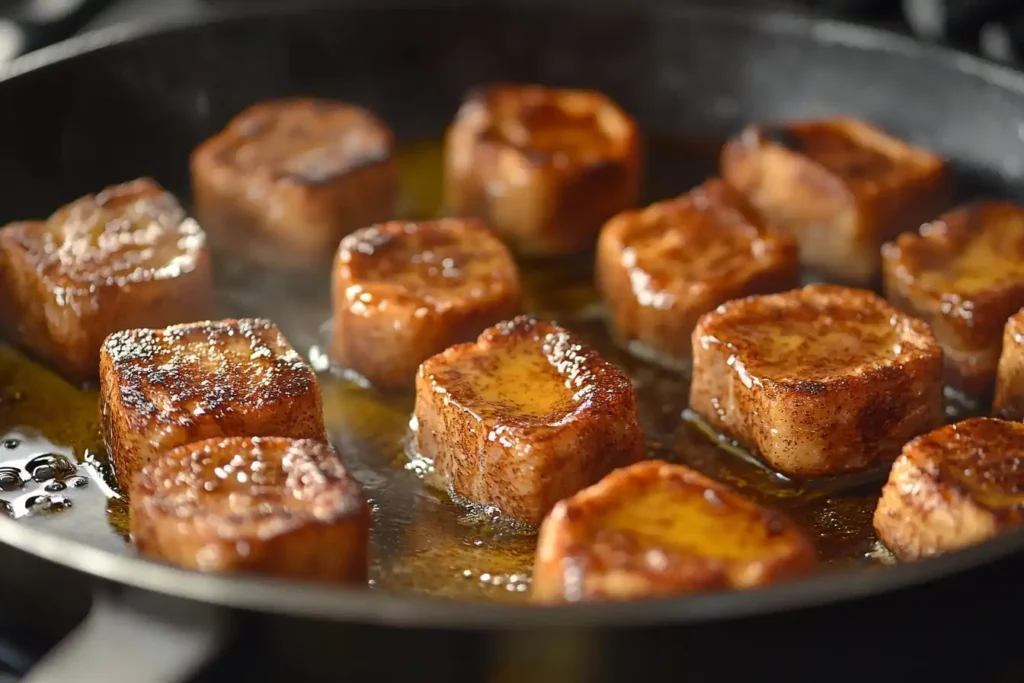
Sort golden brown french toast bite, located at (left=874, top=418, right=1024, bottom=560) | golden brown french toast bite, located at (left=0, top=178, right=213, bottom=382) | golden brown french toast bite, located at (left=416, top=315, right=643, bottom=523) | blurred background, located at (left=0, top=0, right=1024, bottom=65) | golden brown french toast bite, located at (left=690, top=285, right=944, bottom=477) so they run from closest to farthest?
golden brown french toast bite, located at (left=874, top=418, right=1024, bottom=560) → golden brown french toast bite, located at (left=416, top=315, right=643, bottom=523) → golden brown french toast bite, located at (left=690, top=285, right=944, bottom=477) → golden brown french toast bite, located at (left=0, top=178, right=213, bottom=382) → blurred background, located at (left=0, top=0, right=1024, bottom=65)

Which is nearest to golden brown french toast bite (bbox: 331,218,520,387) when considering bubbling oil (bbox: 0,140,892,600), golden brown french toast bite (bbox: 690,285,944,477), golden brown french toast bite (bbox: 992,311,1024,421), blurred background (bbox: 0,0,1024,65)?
bubbling oil (bbox: 0,140,892,600)

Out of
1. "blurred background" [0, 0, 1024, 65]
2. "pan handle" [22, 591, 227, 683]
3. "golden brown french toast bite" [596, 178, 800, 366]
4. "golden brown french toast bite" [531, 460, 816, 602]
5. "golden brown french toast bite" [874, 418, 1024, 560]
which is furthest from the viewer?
"blurred background" [0, 0, 1024, 65]

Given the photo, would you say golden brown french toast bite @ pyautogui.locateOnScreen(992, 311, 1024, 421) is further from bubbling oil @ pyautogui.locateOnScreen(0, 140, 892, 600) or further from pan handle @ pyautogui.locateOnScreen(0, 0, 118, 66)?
pan handle @ pyautogui.locateOnScreen(0, 0, 118, 66)

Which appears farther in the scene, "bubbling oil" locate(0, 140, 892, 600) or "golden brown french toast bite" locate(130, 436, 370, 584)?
"bubbling oil" locate(0, 140, 892, 600)

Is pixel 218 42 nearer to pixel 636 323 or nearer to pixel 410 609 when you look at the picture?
pixel 636 323

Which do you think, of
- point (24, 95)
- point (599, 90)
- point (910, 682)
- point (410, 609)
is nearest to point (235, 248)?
point (24, 95)

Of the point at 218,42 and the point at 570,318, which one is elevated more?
the point at 218,42

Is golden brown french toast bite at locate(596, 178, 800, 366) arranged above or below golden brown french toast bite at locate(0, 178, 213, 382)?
below

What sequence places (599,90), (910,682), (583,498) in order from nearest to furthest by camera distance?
(910,682), (583,498), (599,90)

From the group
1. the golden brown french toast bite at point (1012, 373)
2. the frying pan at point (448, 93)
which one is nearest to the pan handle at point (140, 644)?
the frying pan at point (448, 93)
